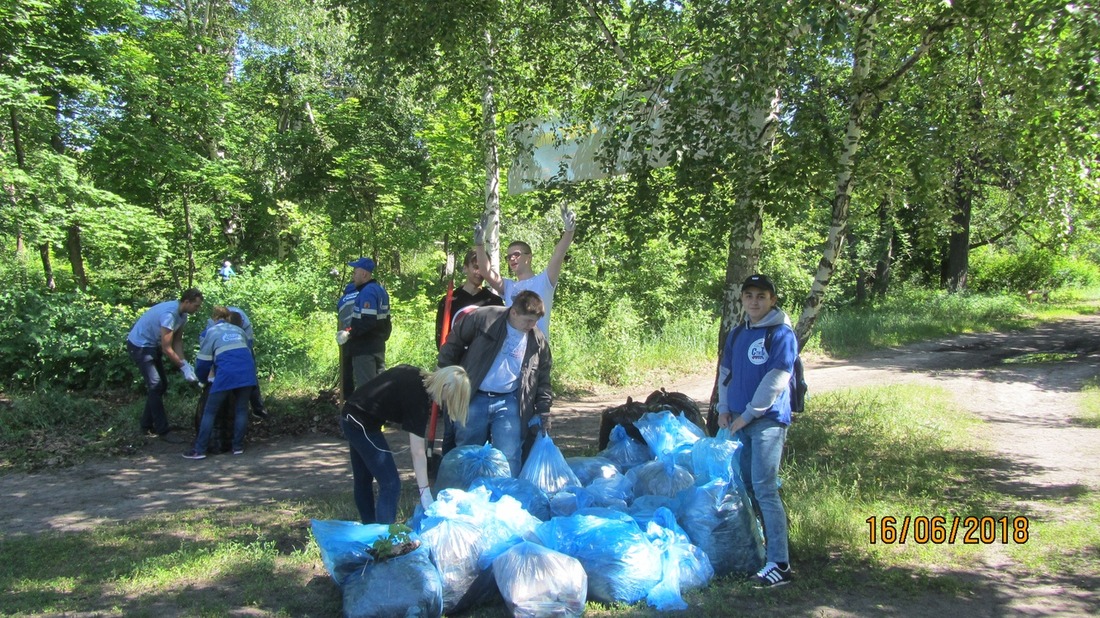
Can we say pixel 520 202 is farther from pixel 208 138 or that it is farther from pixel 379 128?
pixel 379 128

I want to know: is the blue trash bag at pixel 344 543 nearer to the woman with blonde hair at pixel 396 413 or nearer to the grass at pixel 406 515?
the grass at pixel 406 515

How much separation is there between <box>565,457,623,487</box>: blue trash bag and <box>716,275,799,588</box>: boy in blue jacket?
1049 mm

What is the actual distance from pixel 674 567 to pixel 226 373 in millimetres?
4913

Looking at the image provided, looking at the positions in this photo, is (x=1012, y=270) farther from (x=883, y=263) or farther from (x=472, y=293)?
(x=472, y=293)

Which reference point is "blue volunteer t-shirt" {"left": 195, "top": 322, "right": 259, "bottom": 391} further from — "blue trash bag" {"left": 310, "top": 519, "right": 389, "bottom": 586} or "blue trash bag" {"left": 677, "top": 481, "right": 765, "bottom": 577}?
"blue trash bag" {"left": 677, "top": 481, "right": 765, "bottom": 577}

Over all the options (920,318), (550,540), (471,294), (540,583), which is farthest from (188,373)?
(920,318)

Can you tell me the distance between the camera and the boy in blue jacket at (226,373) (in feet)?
22.9

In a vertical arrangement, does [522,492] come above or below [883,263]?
below

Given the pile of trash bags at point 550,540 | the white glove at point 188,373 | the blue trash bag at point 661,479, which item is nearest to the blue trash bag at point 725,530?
the pile of trash bags at point 550,540

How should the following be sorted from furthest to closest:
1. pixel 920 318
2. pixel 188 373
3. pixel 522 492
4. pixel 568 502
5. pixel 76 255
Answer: pixel 920 318 < pixel 76 255 < pixel 188 373 < pixel 522 492 < pixel 568 502

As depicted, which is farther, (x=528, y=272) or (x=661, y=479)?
(x=528, y=272)

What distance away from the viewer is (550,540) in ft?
12.8

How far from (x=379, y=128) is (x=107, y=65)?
9617 mm

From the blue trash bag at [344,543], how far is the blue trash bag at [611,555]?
0.88m
